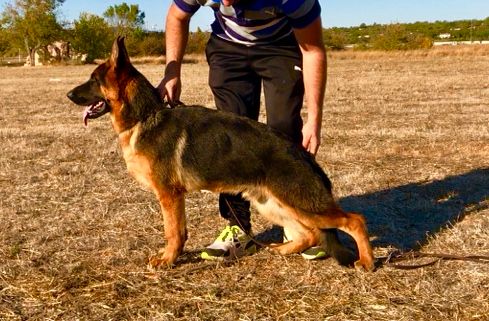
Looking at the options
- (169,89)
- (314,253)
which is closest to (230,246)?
(314,253)

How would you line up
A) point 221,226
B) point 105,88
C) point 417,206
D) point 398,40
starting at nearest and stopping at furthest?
point 105,88
point 221,226
point 417,206
point 398,40

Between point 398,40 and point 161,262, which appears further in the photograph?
point 398,40

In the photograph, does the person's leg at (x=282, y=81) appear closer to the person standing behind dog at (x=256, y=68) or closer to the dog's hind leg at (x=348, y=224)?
the person standing behind dog at (x=256, y=68)

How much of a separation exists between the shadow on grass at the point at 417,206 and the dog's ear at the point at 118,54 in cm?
253

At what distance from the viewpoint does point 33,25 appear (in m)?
57.1

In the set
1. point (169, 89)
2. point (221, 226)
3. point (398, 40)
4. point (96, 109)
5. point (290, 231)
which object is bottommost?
point (221, 226)

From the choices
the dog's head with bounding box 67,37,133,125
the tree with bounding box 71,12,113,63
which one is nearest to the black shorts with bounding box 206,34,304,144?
the dog's head with bounding box 67,37,133,125

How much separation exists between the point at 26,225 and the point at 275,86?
2.65 metres

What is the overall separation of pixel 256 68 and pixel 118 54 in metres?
1.17

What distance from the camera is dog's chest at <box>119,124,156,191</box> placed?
410 cm

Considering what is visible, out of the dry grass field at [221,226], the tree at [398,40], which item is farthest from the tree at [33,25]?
the dry grass field at [221,226]

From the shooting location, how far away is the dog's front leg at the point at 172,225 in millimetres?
4145

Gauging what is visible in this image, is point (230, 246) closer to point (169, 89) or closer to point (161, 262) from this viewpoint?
point (161, 262)

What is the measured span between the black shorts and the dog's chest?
0.90 meters
